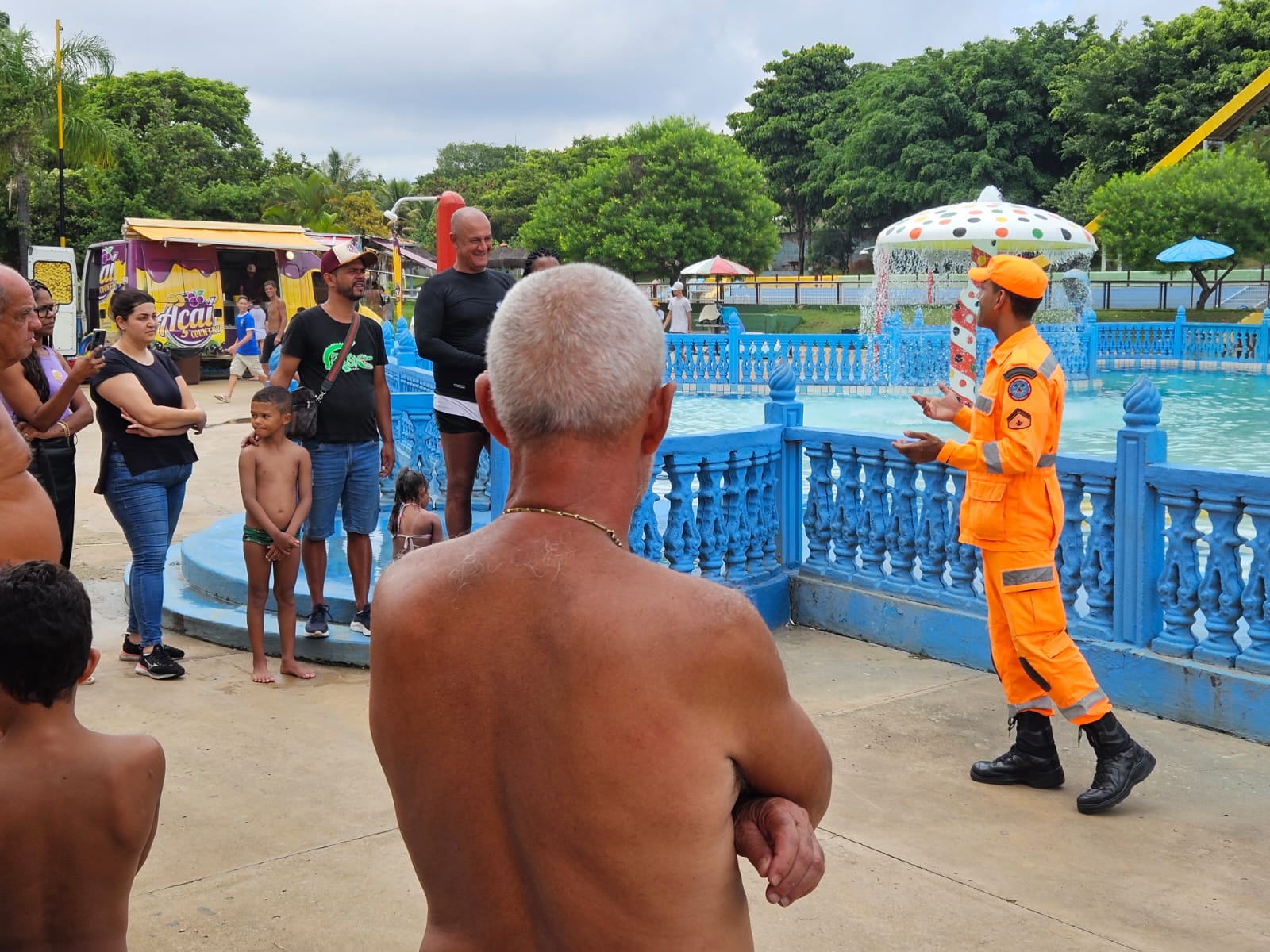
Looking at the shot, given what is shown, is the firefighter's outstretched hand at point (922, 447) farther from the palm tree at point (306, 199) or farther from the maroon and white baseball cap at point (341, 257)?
the palm tree at point (306, 199)

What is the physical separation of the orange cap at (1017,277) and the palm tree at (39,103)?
100ft

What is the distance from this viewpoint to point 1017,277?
4707 mm

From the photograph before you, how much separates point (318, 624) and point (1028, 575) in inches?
141

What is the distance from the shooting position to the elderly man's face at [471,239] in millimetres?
6172

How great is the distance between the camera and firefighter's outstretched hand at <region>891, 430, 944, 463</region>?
15.5 feet

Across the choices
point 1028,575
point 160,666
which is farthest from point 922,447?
point 160,666

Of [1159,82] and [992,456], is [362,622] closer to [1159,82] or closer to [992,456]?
[992,456]

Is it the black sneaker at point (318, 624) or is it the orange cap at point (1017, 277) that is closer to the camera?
the orange cap at point (1017, 277)

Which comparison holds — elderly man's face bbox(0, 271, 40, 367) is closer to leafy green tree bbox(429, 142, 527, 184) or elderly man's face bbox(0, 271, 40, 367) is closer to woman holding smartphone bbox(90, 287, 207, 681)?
woman holding smartphone bbox(90, 287, 207, 681)

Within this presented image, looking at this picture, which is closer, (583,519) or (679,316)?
(583,519)

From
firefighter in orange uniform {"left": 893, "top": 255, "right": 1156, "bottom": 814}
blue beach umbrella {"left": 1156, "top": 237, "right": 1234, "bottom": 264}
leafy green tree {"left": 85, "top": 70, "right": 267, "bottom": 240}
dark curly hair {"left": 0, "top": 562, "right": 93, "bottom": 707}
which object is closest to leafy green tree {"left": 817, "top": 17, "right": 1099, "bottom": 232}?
blue beach umbrella {"left": 1156, "top": 237, "right": 1234, "bottom": 264}

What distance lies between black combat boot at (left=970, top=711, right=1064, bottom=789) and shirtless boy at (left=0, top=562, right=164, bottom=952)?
10.6ft

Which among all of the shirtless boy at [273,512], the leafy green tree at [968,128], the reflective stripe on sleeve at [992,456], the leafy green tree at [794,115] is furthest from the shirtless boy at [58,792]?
the leafy green tree at [794,115]

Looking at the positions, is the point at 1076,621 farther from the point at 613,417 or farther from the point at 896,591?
the point at 613,417
